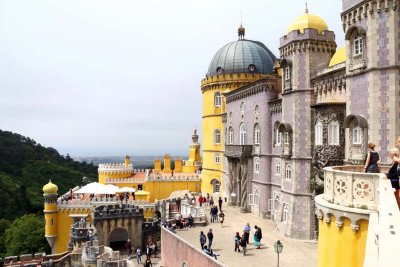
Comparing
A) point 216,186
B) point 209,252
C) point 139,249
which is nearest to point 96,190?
point 139,249

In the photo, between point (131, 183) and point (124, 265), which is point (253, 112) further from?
point (131, 183)

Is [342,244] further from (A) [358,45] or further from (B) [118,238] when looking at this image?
(B) [118,238]

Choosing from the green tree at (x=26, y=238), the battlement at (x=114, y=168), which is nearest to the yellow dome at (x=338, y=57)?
the battlement at (x=114, y=168)

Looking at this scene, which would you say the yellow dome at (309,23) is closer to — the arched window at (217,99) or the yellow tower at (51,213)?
the arched window at (217,99)

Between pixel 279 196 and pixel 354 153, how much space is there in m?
11.5

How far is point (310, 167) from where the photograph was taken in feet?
72.7

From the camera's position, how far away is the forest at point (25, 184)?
45438mm

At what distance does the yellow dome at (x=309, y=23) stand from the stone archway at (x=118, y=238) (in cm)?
2296

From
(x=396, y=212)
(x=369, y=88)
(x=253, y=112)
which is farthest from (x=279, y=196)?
(x=396, y=212)

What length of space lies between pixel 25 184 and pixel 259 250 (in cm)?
6413

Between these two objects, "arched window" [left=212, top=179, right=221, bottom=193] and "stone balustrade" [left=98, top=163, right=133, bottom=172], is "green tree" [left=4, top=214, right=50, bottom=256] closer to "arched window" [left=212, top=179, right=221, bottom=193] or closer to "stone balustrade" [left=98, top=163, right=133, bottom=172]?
"stone balustrade" [left=98, top=163, right=133, bottom=172]

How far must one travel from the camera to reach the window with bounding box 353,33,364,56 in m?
15.9

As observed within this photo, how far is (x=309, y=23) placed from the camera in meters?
22.5

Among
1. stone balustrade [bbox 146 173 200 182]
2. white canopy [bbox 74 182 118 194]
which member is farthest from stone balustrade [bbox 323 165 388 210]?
stone balustrade [bbox 146 173 200 182]
